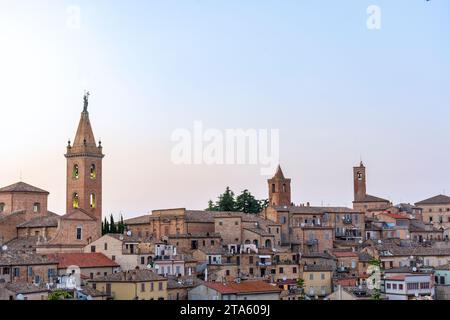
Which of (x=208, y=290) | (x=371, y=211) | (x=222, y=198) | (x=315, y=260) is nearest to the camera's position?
(x=208, y=290)

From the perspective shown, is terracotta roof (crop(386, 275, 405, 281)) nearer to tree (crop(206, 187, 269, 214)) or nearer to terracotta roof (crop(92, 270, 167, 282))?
terracotta roof (crop(92, 270, 167, 282))

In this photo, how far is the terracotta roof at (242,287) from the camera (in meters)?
34.4

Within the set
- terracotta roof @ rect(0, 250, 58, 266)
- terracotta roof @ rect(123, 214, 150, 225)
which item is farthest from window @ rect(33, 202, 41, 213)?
terracotta roof @ rect(0, 250, 58, 266)

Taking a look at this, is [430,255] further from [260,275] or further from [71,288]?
[71,288]

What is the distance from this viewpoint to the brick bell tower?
52341 millimetres

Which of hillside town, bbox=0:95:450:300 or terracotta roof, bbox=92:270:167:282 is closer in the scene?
terracotta roof, bbox=92:270:167:282

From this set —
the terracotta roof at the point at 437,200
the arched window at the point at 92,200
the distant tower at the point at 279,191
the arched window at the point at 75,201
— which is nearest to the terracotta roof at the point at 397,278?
the arched window at the point at 92,200

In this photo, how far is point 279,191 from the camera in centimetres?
6234

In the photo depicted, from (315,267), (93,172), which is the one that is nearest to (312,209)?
(315,267)

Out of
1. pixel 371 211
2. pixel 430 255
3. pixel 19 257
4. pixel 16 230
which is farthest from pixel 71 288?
pixel 371 211

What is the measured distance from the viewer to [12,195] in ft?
165

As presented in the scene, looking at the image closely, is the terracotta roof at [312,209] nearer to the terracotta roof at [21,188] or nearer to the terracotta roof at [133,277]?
the terracotta roof at [21,188]

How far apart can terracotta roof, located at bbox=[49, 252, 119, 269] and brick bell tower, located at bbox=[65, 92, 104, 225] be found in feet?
40.5

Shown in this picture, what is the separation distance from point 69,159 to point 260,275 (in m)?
17.8
